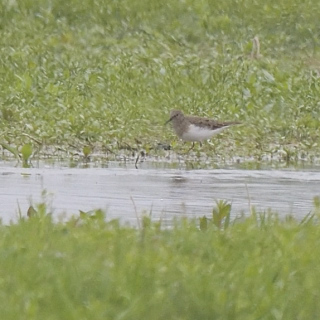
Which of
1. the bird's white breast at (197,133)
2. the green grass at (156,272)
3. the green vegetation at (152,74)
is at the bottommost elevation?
the green grass at (156,272)

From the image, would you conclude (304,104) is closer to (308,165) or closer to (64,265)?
(308,165)

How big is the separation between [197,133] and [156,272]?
883 cm

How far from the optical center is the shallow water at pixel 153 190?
10.5 metres

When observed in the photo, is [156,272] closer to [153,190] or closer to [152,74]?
[153,190]

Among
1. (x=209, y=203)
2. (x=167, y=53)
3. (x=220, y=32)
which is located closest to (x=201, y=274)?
(x=209, y=203)

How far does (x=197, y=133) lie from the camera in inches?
593

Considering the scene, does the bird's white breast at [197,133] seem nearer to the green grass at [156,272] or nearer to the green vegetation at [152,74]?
the green vegetation at [152,74]

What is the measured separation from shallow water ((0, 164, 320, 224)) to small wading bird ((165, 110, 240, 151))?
144cm

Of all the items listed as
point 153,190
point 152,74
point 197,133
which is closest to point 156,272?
point 153,190

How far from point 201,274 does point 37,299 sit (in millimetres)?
953

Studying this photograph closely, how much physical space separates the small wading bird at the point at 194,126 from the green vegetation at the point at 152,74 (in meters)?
0.23

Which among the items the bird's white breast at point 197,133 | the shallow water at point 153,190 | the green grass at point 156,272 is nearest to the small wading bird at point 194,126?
the bird's white breast at point 197,133

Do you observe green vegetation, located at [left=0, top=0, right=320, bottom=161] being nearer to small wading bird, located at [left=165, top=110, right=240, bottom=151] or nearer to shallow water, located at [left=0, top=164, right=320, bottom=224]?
small wading bird, located at [left=165, top=110, right=240, bottom=151]

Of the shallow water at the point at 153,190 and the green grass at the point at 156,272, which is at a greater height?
the shallow water at the point at 153,190
